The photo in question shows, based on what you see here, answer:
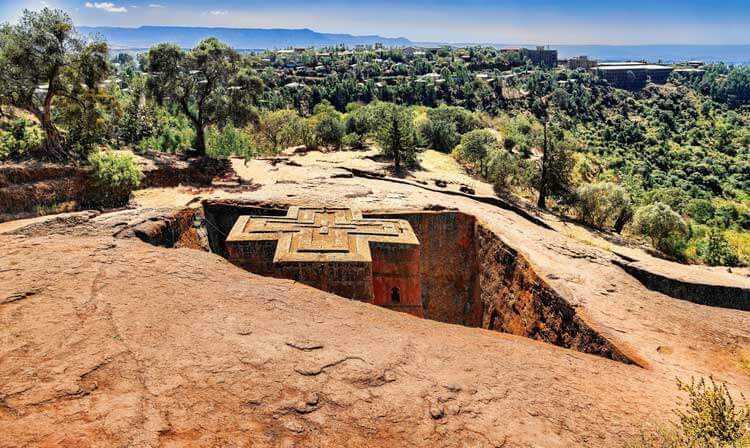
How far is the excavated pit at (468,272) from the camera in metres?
10.8

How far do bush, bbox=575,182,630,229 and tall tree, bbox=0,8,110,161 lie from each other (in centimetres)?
2330

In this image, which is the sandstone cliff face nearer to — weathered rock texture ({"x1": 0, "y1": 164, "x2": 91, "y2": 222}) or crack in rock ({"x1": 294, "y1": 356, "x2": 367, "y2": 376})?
crack in rock ({"x1": 294, "y1": 356, "x2": 367, "y2": 376})

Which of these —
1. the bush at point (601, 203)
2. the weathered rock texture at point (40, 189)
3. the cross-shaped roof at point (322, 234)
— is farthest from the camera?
the bush at point (601, 203)

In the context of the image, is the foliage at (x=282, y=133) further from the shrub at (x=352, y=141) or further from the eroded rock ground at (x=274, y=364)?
the eroded rock ground at (x=274, y=364)

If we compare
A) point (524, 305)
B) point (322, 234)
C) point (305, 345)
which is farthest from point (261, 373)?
point (524, 305)

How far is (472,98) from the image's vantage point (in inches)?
3226

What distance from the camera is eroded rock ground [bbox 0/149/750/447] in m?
4.61

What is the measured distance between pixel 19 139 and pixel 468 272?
56.4 feet

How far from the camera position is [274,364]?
215 inches

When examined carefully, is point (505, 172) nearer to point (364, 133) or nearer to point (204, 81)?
point (364, 133)

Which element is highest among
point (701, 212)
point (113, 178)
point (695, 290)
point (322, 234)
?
point (113, 178)

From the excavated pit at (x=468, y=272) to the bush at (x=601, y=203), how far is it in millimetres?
10848

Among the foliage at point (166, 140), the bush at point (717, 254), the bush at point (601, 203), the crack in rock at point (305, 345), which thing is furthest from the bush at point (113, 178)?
the bush at point (717, 254)

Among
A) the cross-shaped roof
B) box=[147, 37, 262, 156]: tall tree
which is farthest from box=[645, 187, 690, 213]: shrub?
box=[147, 37, 262, 156]: tall tree
